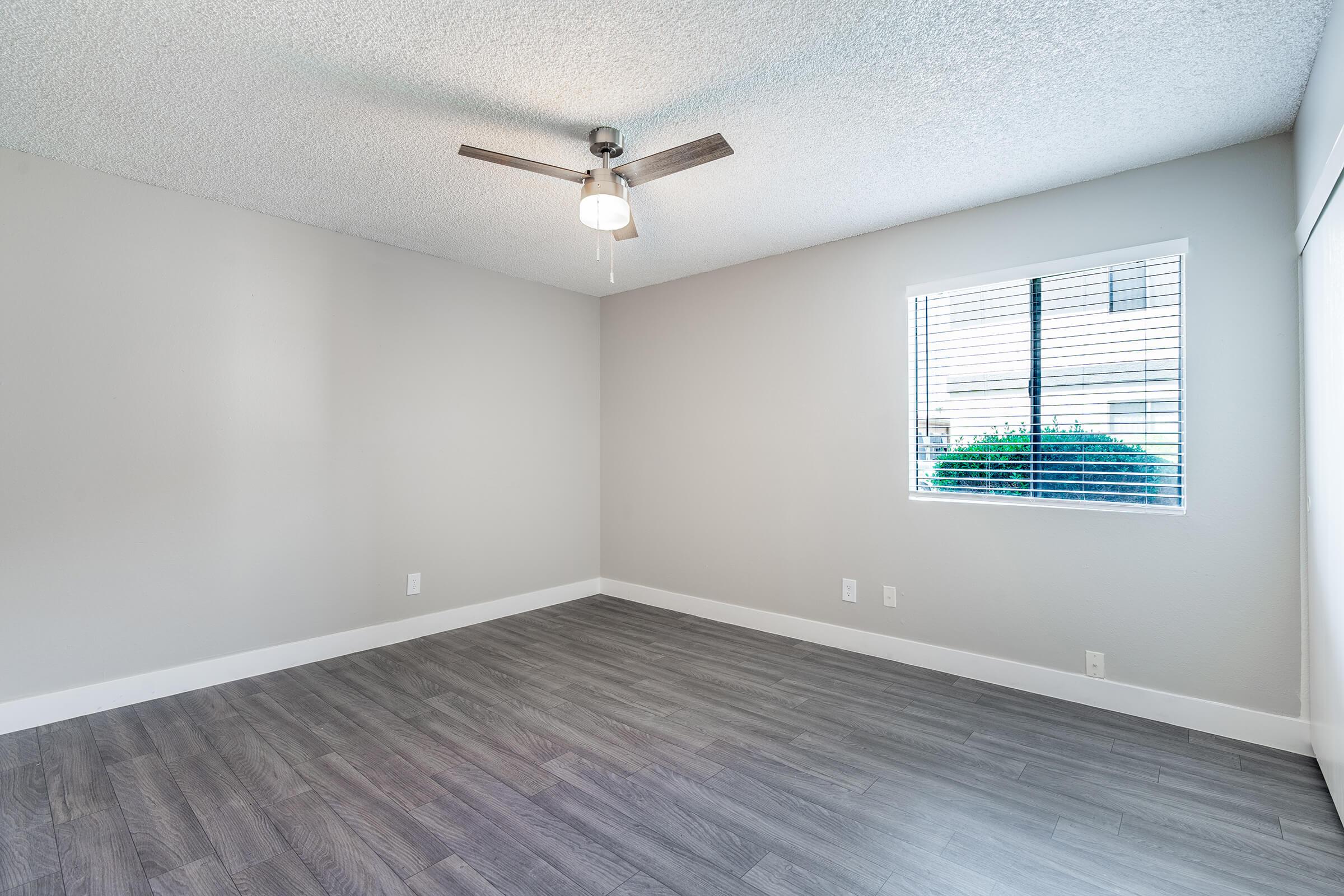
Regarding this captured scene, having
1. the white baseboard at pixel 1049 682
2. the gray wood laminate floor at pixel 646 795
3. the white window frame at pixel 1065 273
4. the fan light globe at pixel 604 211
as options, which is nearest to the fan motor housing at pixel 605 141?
the fan light globe at pixel 604 211

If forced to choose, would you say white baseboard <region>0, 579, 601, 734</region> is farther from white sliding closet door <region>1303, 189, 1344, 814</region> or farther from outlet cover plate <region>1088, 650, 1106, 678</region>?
white sliding closet door <region>1303, 189, 1344, 814</region>

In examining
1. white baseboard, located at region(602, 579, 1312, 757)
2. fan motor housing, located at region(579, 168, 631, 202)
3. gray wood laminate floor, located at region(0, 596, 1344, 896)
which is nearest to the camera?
gray wood laminate floor, located at region(0, 596, 1344, 896)

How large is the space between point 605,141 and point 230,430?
2.48 meters

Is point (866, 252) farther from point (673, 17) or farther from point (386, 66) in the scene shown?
point (386, 66)

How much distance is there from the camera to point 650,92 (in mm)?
2262

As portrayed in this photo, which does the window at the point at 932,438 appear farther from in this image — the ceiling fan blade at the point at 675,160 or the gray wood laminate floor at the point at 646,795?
the ceiling fan blade at the point at 675,160

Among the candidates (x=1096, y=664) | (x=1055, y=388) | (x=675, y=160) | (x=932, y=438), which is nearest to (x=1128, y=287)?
(x=1055, y=388)

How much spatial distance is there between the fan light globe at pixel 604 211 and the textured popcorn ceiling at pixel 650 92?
31 centimetres

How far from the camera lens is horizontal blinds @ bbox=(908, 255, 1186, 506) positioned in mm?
2811

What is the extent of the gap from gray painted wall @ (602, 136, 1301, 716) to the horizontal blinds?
10 centimetres

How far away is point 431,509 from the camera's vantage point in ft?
13.6

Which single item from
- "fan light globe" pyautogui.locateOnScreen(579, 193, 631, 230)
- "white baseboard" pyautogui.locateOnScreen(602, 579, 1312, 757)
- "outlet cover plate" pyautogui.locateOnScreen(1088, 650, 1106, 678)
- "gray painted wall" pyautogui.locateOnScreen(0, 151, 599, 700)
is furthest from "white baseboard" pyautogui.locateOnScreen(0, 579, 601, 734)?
"outlet cover plate" pyautogui.locateOnScreen(1088, 650, 1106, 678)

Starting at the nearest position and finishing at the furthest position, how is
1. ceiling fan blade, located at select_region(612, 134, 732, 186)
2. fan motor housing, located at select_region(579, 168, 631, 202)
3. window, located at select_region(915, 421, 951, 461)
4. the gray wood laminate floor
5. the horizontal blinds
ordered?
the gray wood laminate floor < ceiling fan blade, located at select_region(612, 134, 732, 186) < fan motor housing, located at select_region(579, 168, 631, 202) < the horizontal blinds < window, located at select_region(915, 421, 951, 461)

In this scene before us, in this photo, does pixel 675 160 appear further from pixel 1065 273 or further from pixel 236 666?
pixel 236 666
